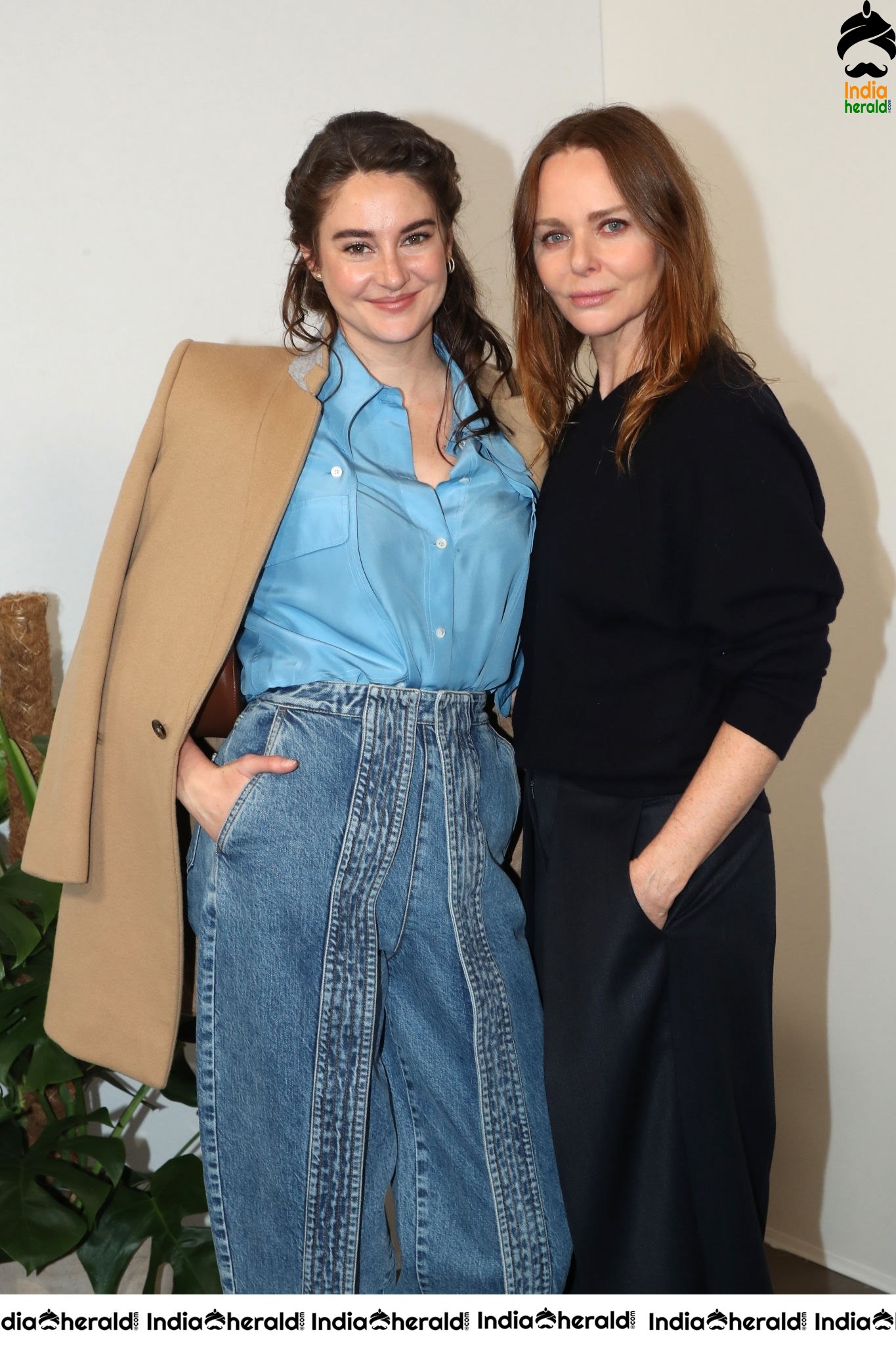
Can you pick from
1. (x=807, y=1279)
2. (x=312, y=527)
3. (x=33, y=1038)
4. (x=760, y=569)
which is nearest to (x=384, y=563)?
(x=312, y=527)

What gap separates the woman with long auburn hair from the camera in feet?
5.05

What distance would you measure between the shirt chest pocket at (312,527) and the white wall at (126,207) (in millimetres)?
919

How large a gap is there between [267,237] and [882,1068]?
199 centimetres

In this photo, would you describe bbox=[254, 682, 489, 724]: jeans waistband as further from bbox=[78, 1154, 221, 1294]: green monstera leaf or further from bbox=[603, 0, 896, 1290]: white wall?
bbox=[603, 0, 896, 1290]: white wall

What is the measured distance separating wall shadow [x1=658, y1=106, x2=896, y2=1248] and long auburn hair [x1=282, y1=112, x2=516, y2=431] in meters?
0.86

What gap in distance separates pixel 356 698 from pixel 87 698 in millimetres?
358

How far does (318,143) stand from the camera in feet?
5.46

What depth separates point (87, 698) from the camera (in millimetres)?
1688

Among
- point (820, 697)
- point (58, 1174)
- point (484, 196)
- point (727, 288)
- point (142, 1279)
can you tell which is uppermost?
point (484, 196)

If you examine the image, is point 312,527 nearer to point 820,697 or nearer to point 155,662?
point 155,662

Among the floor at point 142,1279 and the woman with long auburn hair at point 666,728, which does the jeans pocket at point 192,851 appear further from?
the floor at point 142,1279

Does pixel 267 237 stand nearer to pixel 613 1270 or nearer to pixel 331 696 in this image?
pixel 331 696

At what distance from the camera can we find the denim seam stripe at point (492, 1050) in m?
1.66

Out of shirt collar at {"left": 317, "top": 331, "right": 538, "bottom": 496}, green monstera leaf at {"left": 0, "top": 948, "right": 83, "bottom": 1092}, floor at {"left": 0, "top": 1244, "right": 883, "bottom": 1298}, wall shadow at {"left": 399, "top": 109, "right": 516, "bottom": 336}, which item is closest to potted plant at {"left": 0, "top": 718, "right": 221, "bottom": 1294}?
green monstera leaf at {"left": 0, "top": 948, "right": 83, "bottom": 1092}
